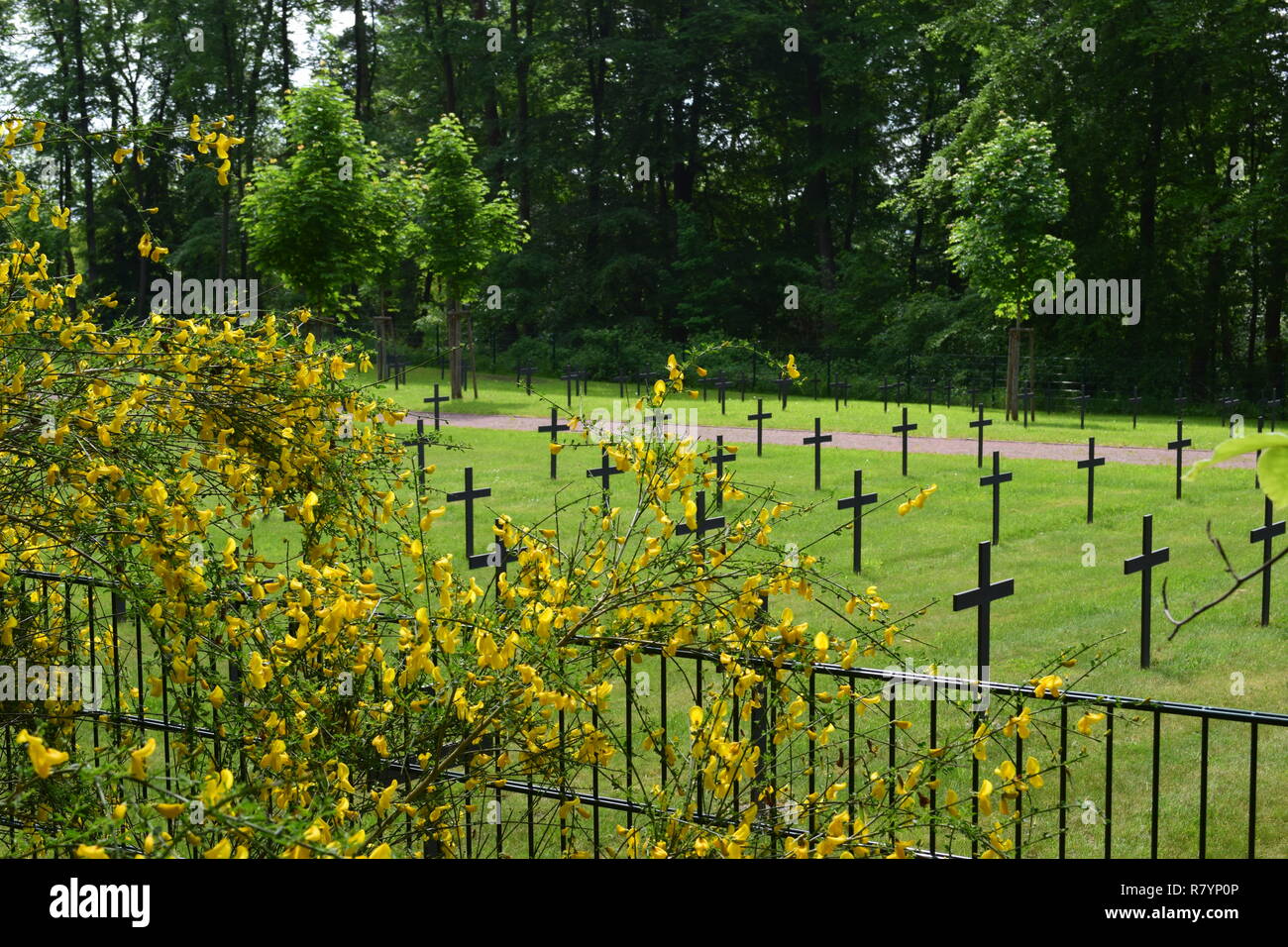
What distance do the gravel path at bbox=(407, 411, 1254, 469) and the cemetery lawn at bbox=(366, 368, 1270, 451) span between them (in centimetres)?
29

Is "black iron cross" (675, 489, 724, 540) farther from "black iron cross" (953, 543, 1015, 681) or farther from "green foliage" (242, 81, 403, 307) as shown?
"green foliage" (242, 81, 403, 307)

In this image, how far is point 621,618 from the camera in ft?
14.2

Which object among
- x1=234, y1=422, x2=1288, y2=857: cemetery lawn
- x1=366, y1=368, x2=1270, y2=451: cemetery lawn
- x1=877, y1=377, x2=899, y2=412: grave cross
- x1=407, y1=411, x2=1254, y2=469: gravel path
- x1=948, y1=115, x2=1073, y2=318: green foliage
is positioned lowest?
x1=234, y1=422, x2=1288, y2=857: cemetery lawn

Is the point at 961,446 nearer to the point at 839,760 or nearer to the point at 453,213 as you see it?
the point at 453,213

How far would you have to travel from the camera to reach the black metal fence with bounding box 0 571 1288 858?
13.5 ft

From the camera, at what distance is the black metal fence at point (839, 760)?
4.11m

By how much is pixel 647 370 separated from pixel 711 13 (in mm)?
13767

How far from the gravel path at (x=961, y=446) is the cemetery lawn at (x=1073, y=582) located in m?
0.95

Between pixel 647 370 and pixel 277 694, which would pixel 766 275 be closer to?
pixel 647 370

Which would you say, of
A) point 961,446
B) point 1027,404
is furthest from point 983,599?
point 1027,404

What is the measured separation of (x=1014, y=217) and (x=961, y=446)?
7413 mm

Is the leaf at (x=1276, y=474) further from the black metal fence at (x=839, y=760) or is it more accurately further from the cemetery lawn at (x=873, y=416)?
the cemetery lawn at (x=873, y=416)

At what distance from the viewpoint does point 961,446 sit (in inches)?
838

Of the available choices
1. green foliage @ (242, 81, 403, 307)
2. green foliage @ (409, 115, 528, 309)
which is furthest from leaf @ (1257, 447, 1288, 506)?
green foliage @ (409, 115, 528, 309)
